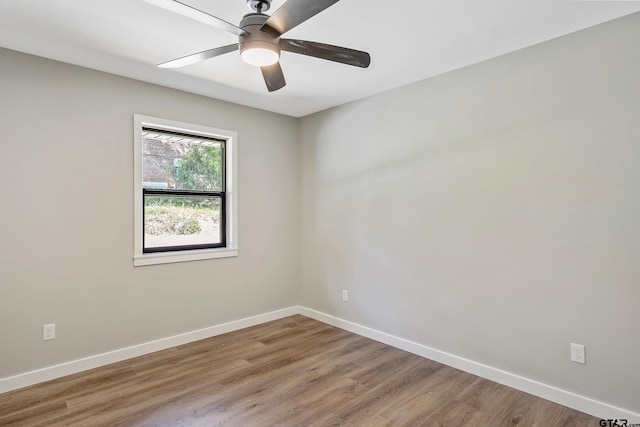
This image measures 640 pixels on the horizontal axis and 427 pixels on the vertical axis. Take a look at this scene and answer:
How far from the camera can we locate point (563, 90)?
2314 millimetres

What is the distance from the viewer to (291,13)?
1.52 metres

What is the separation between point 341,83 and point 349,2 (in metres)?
1.20

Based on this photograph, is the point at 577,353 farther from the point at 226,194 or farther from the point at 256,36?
the point at 226,194

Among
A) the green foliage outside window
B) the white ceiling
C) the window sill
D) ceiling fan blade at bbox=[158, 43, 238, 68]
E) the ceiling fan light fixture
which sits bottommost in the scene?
the window sill

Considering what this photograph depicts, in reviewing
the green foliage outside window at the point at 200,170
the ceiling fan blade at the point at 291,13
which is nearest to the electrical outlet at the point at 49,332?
the green foliage outside window at the point at 200,170

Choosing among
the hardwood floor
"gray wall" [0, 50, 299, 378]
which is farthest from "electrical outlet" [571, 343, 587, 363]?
"gray wall" [0, 50, 299, 378]

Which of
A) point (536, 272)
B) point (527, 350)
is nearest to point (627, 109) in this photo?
point (536, 272)

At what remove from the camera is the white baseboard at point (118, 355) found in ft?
8.28

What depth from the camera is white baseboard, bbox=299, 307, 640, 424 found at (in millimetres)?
2141

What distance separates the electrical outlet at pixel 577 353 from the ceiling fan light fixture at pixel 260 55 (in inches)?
104

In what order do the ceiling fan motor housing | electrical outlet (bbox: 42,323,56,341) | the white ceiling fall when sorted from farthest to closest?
electrical outlet (bbox: 42,323,56,341)
the white ceiling
the ceiling fan motor housing

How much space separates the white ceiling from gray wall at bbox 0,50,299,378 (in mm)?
262

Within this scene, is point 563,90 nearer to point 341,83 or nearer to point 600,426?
point 341,83

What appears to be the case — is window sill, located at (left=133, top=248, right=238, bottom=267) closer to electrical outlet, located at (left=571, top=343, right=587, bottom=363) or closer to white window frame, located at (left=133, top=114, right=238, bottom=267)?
white window frame, located at (left=133, top=114, right=238, bottom=267)
